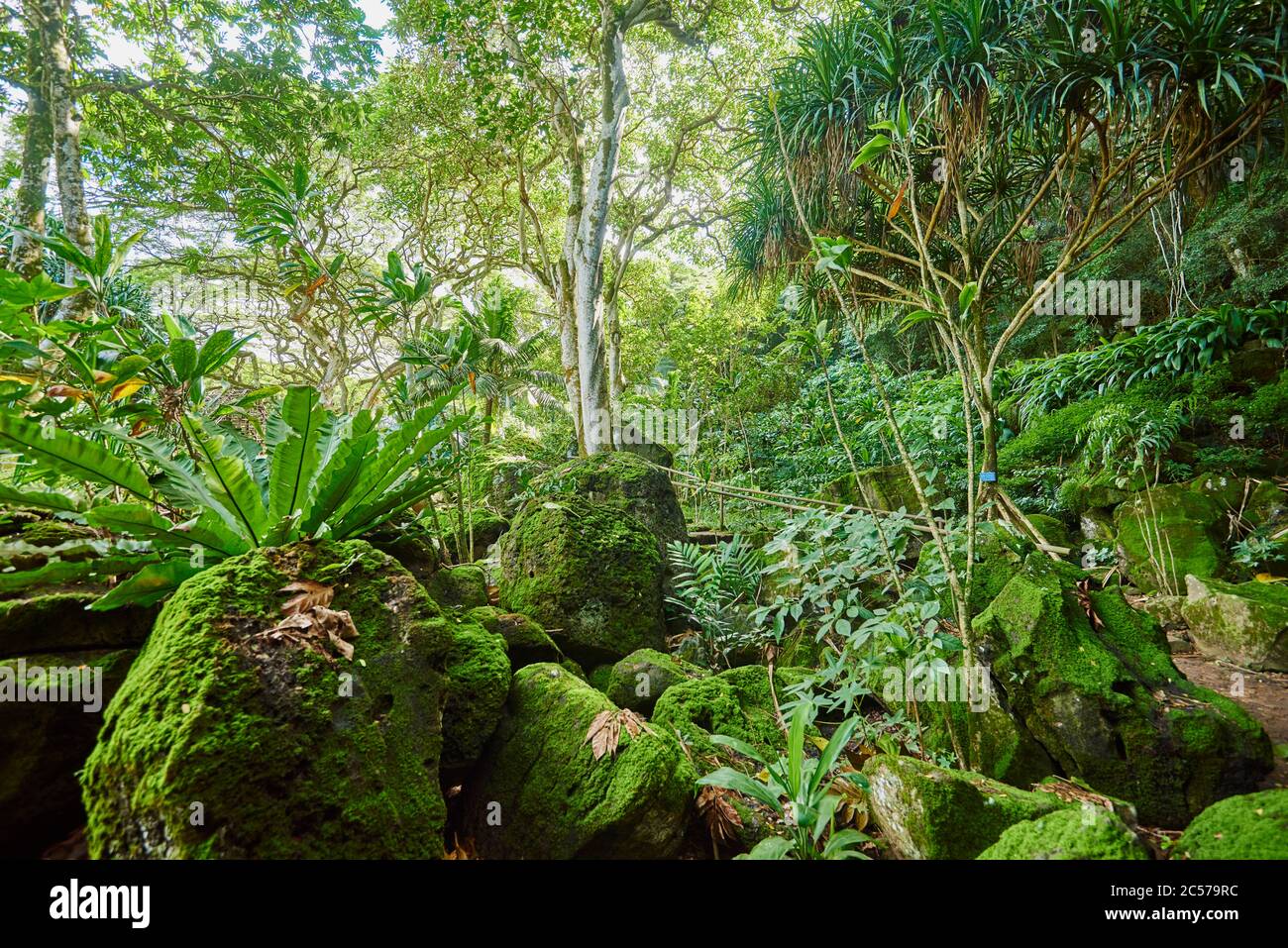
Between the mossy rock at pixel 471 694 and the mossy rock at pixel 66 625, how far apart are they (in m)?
0.96

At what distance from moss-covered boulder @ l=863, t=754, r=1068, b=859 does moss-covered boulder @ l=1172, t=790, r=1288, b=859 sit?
0.35m

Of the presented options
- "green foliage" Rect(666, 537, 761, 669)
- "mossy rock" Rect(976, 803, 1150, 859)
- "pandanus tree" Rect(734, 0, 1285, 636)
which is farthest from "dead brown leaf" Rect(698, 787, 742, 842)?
"pandanus tree" Rect(734, 0, 1285, 636)

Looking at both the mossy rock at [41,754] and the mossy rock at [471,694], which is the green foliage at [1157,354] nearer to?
the mossy rock at [471,694]

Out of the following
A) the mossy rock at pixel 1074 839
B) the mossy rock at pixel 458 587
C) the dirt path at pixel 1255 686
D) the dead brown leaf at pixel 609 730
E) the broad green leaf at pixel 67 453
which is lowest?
the dirt path at pixel 1255 686

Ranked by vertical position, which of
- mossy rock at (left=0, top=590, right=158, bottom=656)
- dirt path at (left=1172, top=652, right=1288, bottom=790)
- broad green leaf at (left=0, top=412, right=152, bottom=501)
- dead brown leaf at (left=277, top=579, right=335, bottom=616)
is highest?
broad green leaf at (left=0, top=412, right=152, bottom=501)

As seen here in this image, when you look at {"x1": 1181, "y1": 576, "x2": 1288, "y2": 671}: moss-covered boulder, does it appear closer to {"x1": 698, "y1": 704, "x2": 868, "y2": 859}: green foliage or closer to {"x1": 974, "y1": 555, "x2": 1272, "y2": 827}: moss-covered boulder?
{"x1": 974, "y1": 555, "x2": 1272, "y2": 827}: moss-covered boulder

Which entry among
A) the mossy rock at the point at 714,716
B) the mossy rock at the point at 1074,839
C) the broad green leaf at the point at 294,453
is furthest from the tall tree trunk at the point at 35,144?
the mossy rock at the point at 1074,839

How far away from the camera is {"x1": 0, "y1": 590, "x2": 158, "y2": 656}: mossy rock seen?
1473 mm

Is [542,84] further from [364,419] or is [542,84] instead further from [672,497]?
[364,419]

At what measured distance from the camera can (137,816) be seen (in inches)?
39.4

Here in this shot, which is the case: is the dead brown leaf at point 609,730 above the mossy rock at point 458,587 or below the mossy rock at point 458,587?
below

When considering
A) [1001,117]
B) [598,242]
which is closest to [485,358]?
[598,242]

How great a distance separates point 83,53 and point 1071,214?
10576 millimetres

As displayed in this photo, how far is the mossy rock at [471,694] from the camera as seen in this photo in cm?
168
